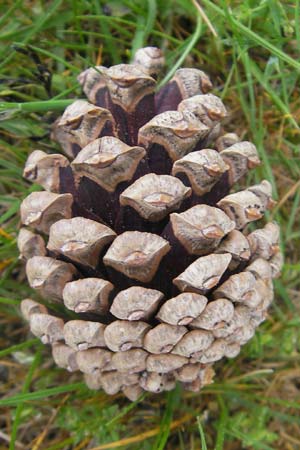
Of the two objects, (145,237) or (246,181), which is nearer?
(145,237)

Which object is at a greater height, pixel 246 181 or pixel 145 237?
pixel 145 237

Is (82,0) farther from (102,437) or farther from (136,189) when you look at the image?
(102,437)

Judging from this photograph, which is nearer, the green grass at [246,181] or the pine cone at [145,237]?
the pine cone at [145,237]

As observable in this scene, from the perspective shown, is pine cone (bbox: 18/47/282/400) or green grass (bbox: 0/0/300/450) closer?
pine cone (bbox: 18/47/282/400)
